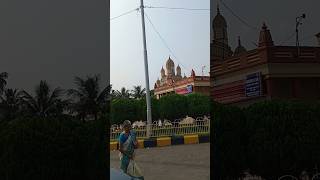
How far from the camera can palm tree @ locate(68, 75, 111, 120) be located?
6.45m

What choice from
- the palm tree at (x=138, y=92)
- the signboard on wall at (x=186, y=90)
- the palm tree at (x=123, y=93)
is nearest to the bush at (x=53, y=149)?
the palm tree at (x=123, y=93)

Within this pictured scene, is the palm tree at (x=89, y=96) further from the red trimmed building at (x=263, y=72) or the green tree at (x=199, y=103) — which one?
the red trimmed building at (x=263, y=72)

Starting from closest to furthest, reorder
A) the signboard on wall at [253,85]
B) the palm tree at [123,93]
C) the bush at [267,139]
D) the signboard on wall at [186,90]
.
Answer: the palm tree at [123,93] < the bush at [267,139] < the signboard on wall at [186,90] < the signboard on wall at [253,85]

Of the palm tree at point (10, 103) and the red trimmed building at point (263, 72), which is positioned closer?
the palm tree at point (10, 103)

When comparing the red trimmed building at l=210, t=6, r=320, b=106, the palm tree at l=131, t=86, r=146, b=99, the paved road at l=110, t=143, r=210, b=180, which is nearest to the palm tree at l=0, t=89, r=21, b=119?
the paved road at l=110, t=143, r=210, b=180

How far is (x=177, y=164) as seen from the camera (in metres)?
6.70

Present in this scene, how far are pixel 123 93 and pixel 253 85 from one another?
1.77m

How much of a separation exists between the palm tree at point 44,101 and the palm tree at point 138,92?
2.70 ft

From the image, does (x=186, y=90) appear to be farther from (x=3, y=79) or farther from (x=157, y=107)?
(x=3, y=79)

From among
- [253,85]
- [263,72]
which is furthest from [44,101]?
[263,72]

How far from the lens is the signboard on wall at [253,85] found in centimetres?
707

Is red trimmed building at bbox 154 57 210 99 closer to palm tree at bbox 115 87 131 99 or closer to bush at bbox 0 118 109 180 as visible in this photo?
palm tree at bbox 115 87 131 99

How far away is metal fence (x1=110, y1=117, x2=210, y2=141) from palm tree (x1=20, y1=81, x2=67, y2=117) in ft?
2.33

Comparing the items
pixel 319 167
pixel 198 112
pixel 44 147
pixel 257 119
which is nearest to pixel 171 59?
pixel 198 112
